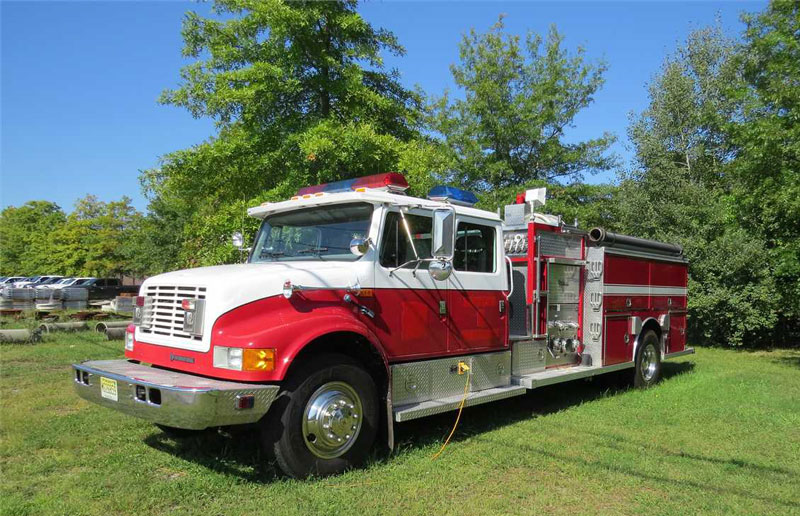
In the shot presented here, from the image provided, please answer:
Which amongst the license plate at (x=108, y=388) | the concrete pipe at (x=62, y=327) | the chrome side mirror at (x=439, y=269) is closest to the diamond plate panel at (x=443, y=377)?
the chrome side mirror at (x=439, y=269)

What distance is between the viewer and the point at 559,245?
8.09 metres

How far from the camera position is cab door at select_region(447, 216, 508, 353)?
245 inches

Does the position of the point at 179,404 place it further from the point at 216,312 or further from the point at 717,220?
the point at 717,220

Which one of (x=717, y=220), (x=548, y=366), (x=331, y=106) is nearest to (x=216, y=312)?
(x=548, y=366)

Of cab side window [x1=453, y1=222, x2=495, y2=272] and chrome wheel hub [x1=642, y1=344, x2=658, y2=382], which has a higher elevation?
cab side window [x1=453, y1=222, x2=495, y2=272]

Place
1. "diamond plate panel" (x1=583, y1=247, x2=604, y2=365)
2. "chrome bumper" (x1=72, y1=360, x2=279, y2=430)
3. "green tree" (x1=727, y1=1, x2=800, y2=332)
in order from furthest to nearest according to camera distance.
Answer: "green tree" (x1=727, y1=1, x2=800, y2=332) → "diamond plate panel" (x1=583, y1=247, x2=604, y2=365) → "chrome bumper" (x1=72, y1=360, x2=279, y2=430)

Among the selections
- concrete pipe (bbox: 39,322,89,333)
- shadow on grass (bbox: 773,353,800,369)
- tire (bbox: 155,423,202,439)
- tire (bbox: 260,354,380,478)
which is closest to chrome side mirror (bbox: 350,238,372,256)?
tire (bbox: 260,354,380,478)

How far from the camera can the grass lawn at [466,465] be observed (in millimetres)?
4465

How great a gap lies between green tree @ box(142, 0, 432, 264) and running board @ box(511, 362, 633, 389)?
5728mm

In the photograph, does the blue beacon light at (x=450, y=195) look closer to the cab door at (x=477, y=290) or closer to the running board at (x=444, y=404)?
the cab door at (x=477, y=290)

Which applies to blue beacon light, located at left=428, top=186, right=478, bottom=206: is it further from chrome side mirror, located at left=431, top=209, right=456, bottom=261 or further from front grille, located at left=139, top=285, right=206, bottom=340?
front grille, located at left=139, top=285, right=206, bottom=340

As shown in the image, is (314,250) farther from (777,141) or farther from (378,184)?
(777,141)

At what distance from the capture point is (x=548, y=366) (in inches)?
305

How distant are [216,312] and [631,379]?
23.9 feet
